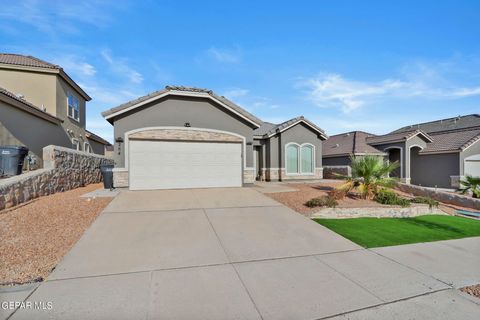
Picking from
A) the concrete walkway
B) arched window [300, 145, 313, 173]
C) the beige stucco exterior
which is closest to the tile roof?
the beige stucco exterior

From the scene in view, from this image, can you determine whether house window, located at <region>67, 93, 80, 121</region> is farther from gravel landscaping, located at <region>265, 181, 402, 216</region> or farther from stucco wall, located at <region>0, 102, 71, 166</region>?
gravel landscaping, located at <region>265, 181, 402, 216</region>

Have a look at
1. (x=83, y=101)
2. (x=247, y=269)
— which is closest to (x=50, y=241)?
(x=247, y=269)

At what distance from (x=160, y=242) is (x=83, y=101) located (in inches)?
761

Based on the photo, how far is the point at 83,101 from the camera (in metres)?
19.3

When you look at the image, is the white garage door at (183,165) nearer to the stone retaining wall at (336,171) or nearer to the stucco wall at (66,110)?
the stucco wall at (66,110)

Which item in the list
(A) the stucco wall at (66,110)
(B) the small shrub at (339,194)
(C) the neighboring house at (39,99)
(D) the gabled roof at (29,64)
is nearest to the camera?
(B) the small shrub at (339,194)

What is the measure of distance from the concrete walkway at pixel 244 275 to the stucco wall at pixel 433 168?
1609cm

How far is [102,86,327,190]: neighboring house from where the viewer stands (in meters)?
11.0

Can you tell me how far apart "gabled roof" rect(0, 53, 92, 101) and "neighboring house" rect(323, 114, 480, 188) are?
22.3m

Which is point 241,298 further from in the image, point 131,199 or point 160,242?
point 131,199

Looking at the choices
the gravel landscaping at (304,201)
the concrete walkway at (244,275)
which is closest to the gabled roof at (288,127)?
the gravel landscaping at (304,201)

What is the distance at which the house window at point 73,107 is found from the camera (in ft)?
55.3

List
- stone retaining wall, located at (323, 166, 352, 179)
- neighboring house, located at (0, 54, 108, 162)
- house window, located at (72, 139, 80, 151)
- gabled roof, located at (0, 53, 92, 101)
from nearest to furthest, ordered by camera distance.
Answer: neighboring house, located at (0, 54, 108, 162)
gabled roof, located at (0, 53, 92, 101)
house window, located at (72, 139, 80, 151)
stone retaining wall, located at (323, 166, 352, 179)

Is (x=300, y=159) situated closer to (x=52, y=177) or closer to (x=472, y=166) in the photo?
(x=472, y=166)
